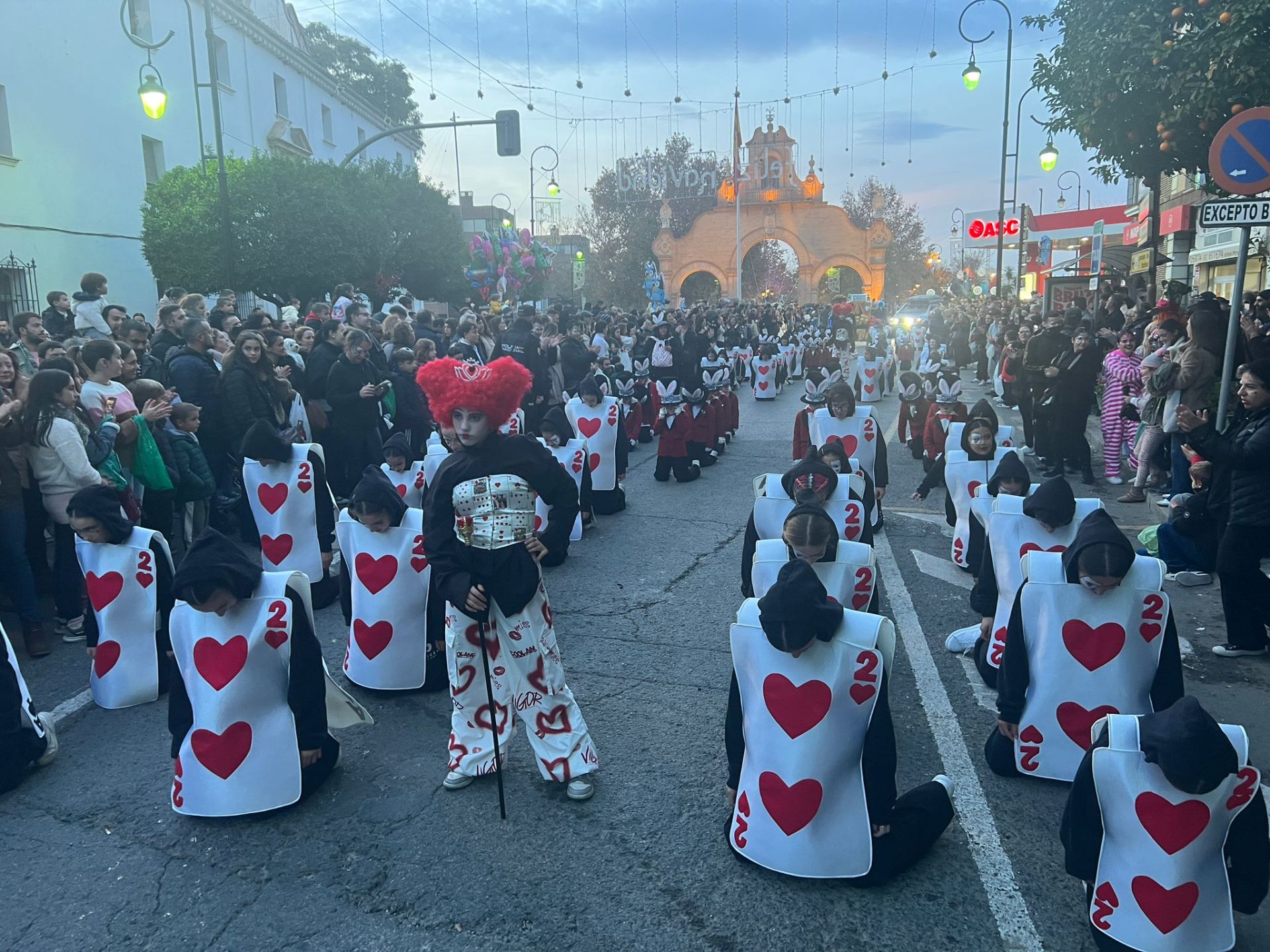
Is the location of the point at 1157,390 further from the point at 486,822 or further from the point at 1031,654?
the point at 486,822

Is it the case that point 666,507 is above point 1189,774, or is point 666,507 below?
below

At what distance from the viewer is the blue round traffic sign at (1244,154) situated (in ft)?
22.6

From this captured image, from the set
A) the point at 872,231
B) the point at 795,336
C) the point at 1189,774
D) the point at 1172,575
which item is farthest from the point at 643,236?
the point at 1189,774

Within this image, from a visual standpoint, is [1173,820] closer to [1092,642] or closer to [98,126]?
[1092,642]

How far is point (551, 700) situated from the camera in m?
4.42

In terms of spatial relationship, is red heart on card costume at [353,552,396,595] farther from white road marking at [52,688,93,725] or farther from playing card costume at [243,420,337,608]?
white road marking at [52,688,93,725]

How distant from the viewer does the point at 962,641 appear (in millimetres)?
5992

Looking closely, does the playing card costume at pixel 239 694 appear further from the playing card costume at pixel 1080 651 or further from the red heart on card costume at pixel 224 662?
the playing card costume at pixel 1080 651

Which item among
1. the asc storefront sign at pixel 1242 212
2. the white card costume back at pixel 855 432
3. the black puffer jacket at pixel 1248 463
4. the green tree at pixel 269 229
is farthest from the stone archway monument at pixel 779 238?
the black puffer jacket at pixel 1248 463

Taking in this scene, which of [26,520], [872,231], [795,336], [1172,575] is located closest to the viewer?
[26,520]

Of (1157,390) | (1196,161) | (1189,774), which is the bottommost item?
(1189,774)

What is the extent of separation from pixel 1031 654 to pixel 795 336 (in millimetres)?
25130

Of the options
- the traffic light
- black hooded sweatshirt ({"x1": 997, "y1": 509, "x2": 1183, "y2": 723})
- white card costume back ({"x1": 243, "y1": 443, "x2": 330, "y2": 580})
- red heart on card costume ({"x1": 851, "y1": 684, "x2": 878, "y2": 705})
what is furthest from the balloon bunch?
red heart on card costume ({"x1": 851, "y1": 684, "x2": 878, "y2": 705})

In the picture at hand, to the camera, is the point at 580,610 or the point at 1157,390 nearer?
the point at 580,610
